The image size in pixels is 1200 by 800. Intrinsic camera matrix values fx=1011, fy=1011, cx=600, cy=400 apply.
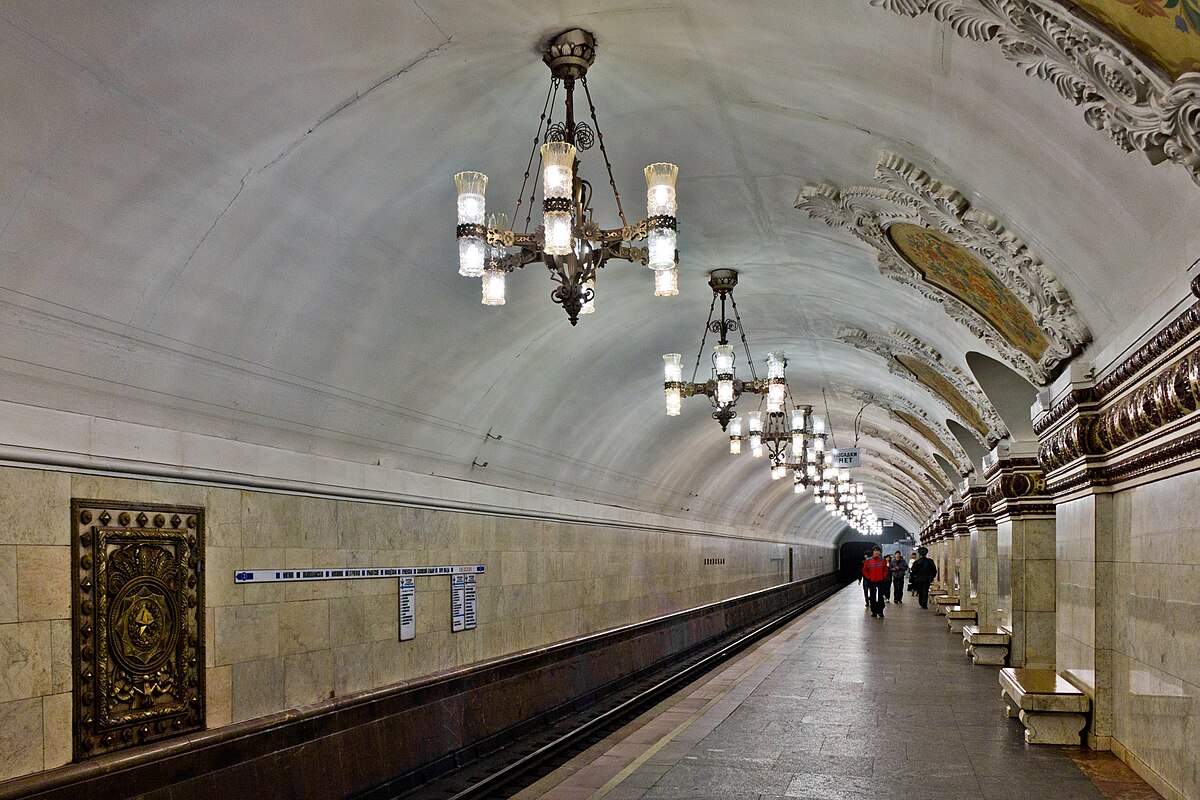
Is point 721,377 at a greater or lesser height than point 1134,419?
greater

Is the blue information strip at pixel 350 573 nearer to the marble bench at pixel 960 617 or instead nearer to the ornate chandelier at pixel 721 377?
the ornate chandelier at pixel 721 377

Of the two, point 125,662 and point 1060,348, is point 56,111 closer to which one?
point 125,662

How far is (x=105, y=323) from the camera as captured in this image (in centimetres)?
580

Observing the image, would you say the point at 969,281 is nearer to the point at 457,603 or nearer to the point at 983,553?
the point at 457,603

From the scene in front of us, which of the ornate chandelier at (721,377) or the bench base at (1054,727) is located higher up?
the ornate chandelier at (721,377)

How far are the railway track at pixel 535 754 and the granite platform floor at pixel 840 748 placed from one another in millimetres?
530

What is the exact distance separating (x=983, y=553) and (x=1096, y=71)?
12.7 meters

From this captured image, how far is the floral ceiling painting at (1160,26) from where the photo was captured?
3.09m

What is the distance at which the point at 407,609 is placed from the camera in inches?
375

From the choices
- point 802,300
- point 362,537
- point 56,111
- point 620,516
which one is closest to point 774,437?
point 620,516

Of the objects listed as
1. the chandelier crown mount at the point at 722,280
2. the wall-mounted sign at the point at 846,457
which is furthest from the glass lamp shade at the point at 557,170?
the wall-mounted sign at the point at 846,457

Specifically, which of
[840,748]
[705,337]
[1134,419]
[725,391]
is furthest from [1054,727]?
[705,337]

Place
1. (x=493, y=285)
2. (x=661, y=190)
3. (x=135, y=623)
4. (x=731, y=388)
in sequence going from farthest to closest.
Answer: (x=731, y=388) → (x=135, y=623) → (x=493, y=285) → (x=661, y=190)

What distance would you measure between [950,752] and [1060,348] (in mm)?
2966
